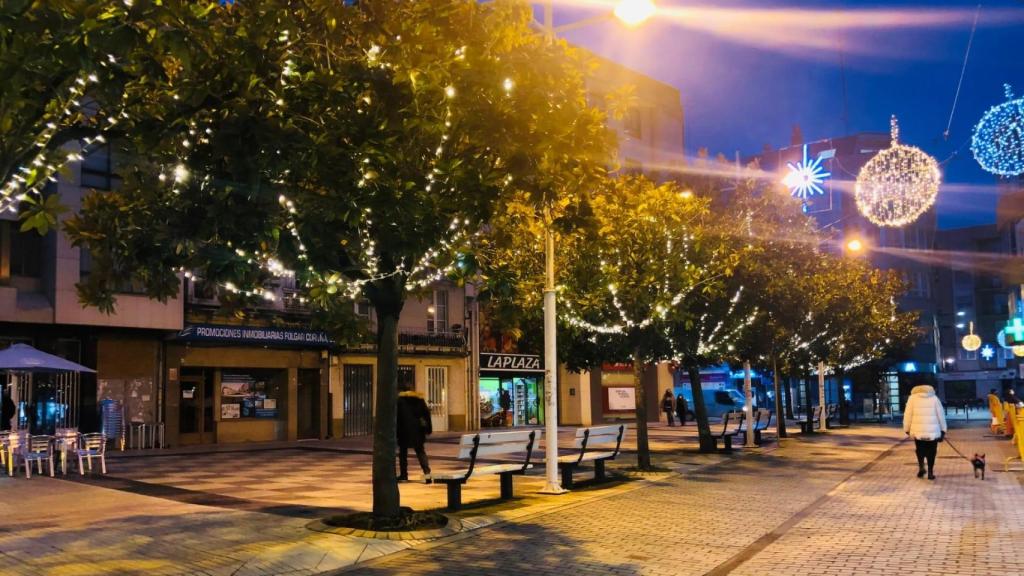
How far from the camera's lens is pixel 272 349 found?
28469 mm

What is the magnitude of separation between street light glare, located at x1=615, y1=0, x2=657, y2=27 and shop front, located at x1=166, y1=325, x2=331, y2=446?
18.9 meters

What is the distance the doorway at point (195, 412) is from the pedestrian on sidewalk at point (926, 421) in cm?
2045

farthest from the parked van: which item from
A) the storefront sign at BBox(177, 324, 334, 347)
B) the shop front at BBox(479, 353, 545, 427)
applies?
the storefront sign at BBox(177, 324, 334, 347)

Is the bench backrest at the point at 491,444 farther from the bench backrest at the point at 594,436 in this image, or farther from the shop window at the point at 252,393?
the shop window at the point at 252,393

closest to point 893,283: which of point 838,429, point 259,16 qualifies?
point 838,429

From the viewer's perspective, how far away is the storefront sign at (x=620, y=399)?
43.5m

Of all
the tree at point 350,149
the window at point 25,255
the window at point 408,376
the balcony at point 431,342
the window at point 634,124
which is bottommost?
the window at point 408,376

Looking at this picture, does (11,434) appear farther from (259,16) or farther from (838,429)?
(838,429)

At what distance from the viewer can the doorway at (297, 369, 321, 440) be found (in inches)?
1163

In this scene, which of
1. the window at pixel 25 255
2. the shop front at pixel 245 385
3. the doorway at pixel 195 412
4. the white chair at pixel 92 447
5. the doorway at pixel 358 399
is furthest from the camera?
the doorway at pixel 358 399

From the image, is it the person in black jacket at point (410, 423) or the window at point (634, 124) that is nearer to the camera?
the person in black jacket at point (410, 423)

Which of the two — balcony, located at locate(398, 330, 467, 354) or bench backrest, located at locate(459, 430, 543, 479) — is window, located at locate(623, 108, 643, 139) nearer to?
balcony, located at locate(398, 330, 467, 354)

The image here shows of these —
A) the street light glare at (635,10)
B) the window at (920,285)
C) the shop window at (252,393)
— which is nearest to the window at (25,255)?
the shop window at (252,393)

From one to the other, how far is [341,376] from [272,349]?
3022mm
